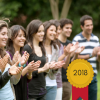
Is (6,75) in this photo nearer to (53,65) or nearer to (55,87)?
(53,65)

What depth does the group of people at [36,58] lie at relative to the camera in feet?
8.11

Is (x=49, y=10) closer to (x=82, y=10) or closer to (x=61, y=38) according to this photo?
(x=82, y=10)

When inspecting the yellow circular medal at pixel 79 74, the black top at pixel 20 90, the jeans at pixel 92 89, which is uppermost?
the yellow circular medal at pixel 79 74

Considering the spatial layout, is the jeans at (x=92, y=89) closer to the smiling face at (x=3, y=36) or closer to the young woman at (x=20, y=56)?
the young woman at (x=20, y=56)

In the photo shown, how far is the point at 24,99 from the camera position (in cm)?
266

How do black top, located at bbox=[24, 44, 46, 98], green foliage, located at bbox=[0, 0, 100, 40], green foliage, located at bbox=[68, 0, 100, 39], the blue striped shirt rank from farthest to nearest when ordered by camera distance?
green foliage, located at bbox=[68, 0, 100, 39], green foliage, located at bbox=[0, 0, 100, 40], the blue striped shirt, black top, located at bbox=[24, 44, 46, 98]

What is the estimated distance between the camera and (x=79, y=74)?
9.42 feet

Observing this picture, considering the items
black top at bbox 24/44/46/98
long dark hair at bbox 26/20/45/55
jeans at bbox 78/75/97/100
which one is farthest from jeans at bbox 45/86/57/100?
jeans at bbox 78/75/97/100

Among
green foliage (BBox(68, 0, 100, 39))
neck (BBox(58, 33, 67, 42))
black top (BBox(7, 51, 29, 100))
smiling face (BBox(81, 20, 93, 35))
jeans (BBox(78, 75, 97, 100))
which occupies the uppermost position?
green foliage (BBox(68, 0, 100, 39))

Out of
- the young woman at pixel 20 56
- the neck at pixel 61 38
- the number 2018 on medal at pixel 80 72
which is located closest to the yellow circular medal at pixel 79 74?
the number 2018 on medal at pixel 80 72

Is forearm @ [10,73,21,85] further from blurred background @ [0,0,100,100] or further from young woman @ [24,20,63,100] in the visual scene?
blurred background @ [0,0,100,100]

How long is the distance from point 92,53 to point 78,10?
8.21 meters

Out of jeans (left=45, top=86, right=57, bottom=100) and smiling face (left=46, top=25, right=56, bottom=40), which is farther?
smiling face (left=46, top=25, right=56, bottom=40)

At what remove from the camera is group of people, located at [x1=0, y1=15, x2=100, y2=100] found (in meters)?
2.47
